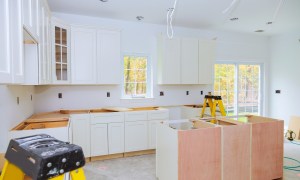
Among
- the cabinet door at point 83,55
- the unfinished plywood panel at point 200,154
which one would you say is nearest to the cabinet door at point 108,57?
the cabinet door at point 83,55

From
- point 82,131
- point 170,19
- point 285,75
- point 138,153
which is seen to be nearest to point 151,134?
point 138,153

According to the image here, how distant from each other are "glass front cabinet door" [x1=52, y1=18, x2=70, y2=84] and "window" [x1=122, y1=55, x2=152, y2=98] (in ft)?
4.00

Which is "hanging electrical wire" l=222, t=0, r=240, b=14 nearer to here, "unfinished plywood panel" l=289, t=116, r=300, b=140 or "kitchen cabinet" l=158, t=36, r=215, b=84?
"kitchen cabinet" l=158, t=36, r=215, b=84

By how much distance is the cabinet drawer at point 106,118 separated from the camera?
11.7 ft

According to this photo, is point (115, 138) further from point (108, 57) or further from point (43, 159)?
point (43, 159)

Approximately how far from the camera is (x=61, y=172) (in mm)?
1043

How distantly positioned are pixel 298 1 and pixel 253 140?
7.88 feet

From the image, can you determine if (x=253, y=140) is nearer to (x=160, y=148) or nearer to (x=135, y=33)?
(x=160, y=148)

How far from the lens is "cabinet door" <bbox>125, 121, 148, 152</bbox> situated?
3803mm

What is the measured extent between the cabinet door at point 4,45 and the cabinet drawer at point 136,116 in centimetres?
264

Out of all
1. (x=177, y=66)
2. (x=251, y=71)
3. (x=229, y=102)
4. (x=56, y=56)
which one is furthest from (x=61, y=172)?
(x=251, y=71)

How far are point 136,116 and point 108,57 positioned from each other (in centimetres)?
125

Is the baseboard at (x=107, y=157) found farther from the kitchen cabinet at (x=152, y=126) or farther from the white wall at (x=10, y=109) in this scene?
the white wall at (x=10, y=109)

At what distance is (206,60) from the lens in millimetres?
4695
